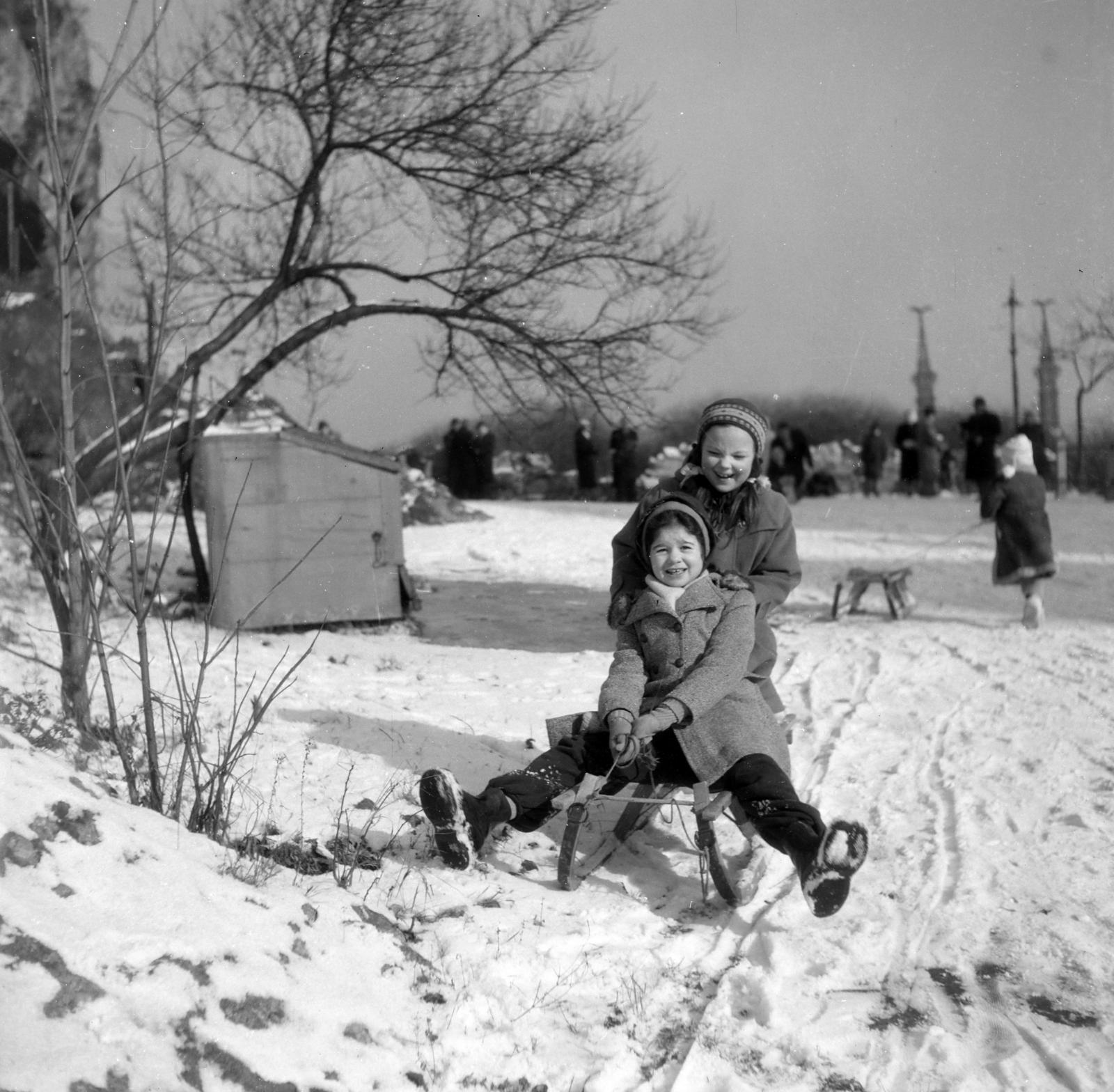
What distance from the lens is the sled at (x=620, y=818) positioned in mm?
3691

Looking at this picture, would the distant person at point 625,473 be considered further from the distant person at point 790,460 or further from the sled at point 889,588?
the sled at point 889,588

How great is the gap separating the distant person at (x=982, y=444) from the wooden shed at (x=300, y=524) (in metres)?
13.7

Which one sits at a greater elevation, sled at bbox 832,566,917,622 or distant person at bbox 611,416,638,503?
distant person at bbox 611,416,638,503

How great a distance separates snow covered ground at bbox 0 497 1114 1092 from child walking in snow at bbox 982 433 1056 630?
3.79 m

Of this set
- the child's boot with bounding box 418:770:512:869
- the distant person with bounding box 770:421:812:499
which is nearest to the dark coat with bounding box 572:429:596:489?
the distant person with bounding box 770:421:812:499

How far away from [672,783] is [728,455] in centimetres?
115

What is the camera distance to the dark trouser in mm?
3510

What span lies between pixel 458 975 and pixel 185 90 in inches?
226

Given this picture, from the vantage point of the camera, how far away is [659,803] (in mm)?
3936

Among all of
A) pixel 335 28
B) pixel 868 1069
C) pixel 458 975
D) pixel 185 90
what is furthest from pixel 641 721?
pixel 335 28

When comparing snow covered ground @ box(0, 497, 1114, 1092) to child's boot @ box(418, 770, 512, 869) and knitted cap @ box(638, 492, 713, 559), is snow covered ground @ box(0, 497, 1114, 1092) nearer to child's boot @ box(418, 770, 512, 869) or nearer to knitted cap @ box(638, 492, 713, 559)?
child's boot @ box(418, 770, 512, 869)

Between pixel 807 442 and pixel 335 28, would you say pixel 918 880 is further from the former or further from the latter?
pixel 807 442

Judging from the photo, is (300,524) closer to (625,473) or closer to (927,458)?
(625,473)

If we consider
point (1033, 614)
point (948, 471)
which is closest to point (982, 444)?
point (948, 471)
